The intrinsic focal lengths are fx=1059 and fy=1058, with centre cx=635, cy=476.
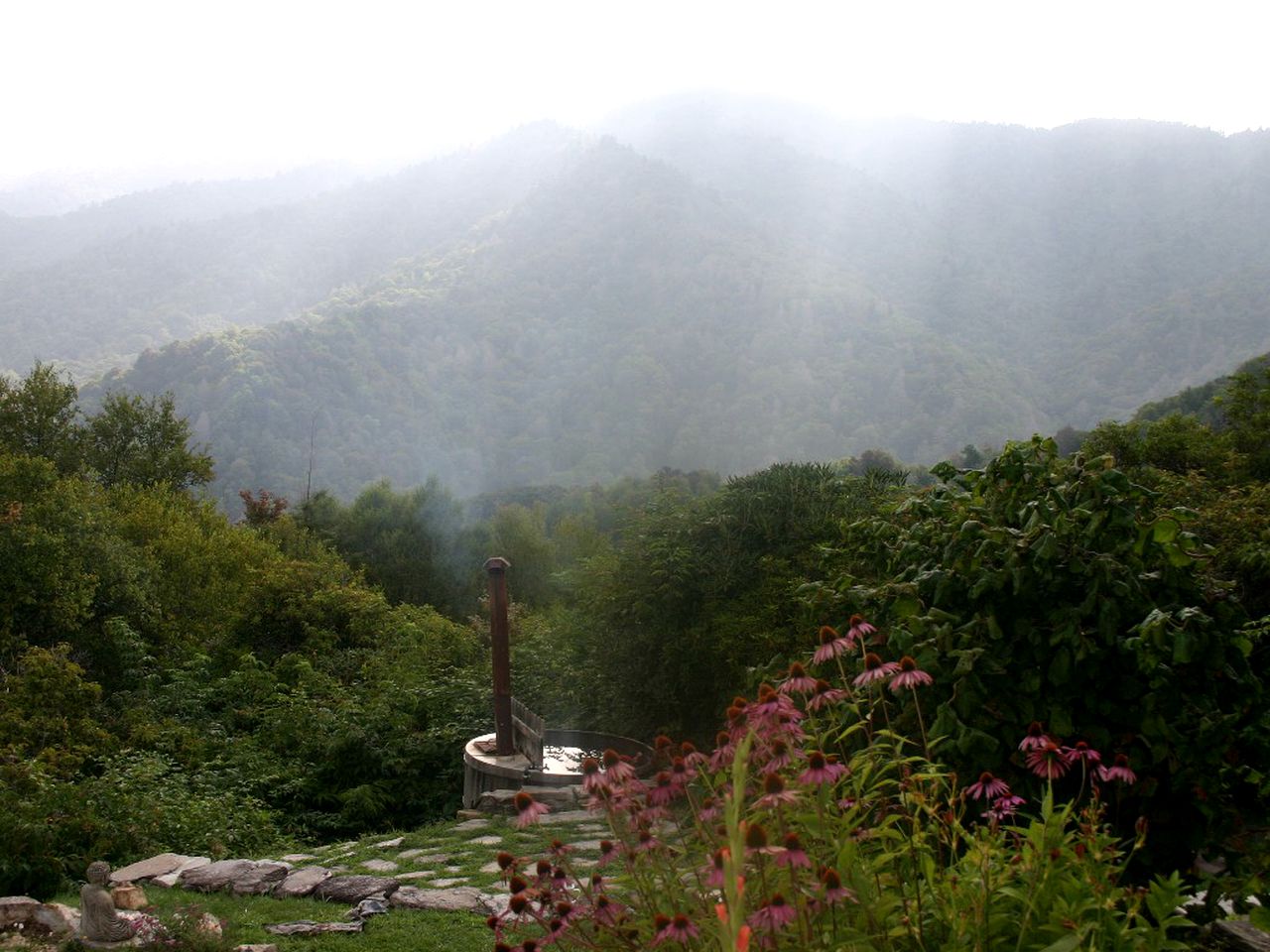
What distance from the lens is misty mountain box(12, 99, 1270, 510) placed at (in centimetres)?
5447

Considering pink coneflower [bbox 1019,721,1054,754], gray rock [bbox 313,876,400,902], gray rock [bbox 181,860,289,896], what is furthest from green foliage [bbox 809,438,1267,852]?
gray rock [bbox 181,860,289,896]

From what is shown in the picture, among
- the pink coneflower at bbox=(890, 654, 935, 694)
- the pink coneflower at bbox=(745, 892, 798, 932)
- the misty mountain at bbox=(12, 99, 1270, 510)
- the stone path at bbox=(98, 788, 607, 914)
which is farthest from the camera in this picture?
the misty mountain at bbox=(12, 99, 1270, 510)

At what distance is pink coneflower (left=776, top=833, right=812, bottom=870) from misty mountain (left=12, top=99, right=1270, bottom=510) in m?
49.2

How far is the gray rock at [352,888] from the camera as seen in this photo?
5926mm

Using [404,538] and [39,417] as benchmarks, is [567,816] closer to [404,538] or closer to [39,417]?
[39,417]

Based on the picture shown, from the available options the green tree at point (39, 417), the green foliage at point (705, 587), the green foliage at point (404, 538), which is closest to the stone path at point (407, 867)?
the green foliage at point (705, 587)

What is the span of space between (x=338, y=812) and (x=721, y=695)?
3897 mm

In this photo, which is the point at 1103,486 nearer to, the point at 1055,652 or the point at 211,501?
the point at 1055,652

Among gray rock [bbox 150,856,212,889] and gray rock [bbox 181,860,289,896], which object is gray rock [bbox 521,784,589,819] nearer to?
gray rock [bbox 181,860,289,896]

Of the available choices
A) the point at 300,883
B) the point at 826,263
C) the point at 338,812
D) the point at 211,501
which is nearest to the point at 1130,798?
the point at 300,883

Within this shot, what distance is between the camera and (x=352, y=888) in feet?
19.9

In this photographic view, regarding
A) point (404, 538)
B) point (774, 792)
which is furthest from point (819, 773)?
point (404, 538)

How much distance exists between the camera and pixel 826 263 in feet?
233

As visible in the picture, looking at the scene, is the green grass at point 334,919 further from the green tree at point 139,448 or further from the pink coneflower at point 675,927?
the green tree at point 139,448
